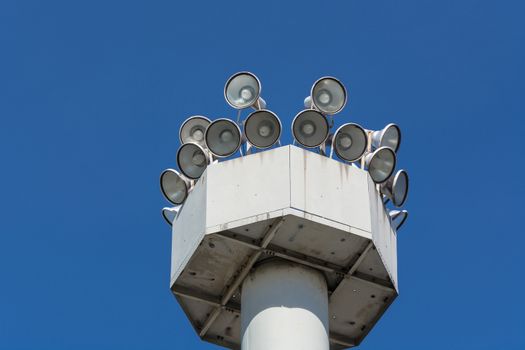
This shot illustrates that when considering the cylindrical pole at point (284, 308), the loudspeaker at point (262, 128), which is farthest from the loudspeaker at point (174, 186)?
the cylindrical pole at point (284, 308)

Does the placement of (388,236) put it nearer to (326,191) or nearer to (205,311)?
(326,191)

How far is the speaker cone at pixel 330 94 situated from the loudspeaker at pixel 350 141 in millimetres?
466

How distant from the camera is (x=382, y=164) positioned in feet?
82.3

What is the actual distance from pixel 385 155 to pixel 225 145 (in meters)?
3.47

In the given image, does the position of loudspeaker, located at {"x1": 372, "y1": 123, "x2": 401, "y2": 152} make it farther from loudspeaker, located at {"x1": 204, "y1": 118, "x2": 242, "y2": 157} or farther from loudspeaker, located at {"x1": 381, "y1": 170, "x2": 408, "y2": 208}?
loudspeaker, located at {"x1": 204, "y1": 118, "x2": 242, "y2": 157}

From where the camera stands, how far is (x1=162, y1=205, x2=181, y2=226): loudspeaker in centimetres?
2567

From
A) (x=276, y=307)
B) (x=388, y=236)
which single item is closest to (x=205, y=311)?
(x=276, y=307)

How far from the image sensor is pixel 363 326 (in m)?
26.0

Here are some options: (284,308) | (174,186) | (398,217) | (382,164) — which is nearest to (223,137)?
(174,186)

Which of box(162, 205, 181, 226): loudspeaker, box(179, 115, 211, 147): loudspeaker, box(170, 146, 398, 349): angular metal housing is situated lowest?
box(170, 146, 398, 349): angular metal housing

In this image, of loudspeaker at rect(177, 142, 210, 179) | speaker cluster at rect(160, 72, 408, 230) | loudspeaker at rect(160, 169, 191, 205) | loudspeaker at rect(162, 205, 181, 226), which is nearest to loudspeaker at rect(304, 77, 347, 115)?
speaker cluster at rect(160, 72, 408, 230)

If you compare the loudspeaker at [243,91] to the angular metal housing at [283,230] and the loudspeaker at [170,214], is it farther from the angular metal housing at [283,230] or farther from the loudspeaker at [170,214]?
the loudspeaker at [170,214]

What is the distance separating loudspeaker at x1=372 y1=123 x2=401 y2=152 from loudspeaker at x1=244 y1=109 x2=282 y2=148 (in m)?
2.50

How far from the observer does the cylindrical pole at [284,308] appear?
22969mm
